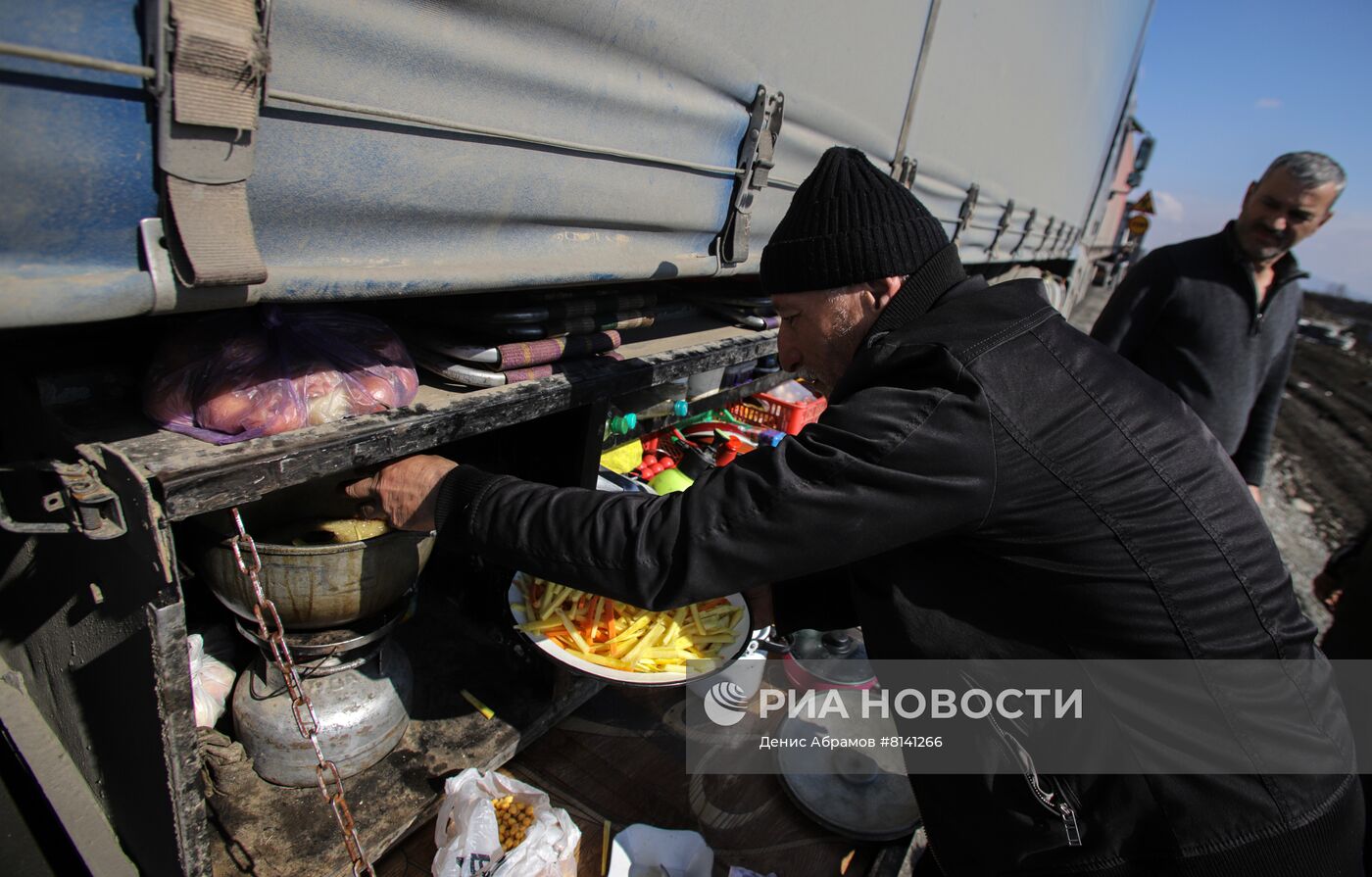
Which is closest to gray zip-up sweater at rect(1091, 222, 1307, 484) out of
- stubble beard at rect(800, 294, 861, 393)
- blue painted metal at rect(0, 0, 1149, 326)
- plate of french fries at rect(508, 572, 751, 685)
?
blue painted metal at rect(0, 0, 1149, 326)

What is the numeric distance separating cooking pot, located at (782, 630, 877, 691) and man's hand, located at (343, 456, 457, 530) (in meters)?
2.12

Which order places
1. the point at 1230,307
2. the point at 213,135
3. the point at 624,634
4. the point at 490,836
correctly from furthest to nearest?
the point at 1230,307 → the point at 624,634 → the point at 490,836 → the point at 213,135

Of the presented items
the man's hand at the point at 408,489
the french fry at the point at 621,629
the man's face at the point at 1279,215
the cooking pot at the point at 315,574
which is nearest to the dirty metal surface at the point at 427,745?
the french fry at the point at 621,629

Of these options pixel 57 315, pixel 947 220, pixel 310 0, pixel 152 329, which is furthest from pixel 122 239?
pixel 947 220

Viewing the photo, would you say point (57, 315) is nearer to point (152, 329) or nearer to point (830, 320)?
point (152, 329)

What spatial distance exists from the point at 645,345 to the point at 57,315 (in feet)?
5.82

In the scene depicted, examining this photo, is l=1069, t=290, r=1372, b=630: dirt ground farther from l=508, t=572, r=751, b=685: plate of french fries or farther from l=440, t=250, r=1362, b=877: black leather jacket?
l=508, t=572, r=751, b=685: plate of french fries

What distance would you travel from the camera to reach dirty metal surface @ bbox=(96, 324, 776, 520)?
133 centimetres

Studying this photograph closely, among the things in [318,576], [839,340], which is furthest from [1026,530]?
[318,576]

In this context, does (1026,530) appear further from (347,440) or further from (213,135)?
(213,135)

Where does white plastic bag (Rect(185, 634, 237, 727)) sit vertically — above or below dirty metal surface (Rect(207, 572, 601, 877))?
above

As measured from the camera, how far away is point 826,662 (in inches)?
134

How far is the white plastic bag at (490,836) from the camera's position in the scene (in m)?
2.09

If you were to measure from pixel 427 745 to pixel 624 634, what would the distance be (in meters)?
0.83
